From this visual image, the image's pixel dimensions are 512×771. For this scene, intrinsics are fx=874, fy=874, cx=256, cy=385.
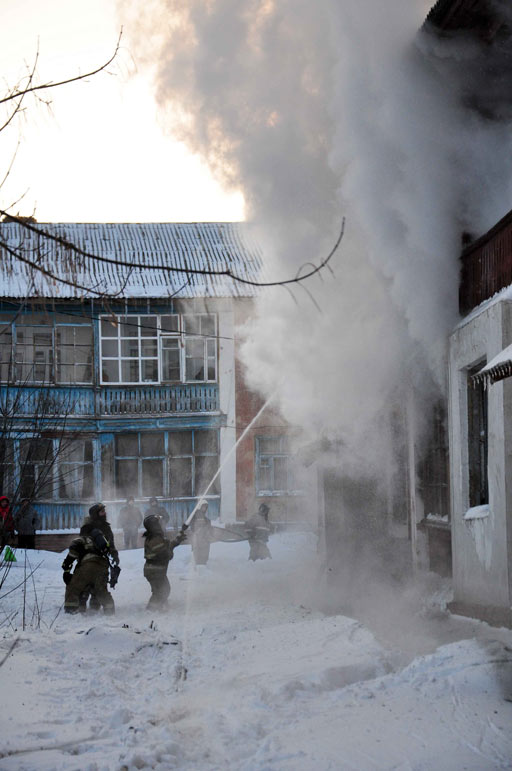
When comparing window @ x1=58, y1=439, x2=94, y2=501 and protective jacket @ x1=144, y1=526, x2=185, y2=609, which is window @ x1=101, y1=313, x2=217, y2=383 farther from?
protective jacket @ x1=144, y1=526, x2=185, y2=609

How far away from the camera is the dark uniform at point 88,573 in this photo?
1205 centimetres

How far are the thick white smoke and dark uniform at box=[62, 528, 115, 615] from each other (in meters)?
4.01

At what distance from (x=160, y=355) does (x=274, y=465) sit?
4.68 metres

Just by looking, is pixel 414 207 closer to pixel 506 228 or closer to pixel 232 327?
pixel 506 228

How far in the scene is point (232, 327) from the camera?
84.3ft

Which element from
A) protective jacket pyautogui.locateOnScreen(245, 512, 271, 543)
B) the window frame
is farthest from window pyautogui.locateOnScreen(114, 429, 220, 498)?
protective jacket pyautogui.locateOnScreen(245, 512, 271, 543)

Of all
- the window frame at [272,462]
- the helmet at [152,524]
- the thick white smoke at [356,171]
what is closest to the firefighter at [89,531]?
the helmet at [152,524]

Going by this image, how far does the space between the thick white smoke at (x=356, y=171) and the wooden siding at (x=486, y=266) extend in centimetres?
39

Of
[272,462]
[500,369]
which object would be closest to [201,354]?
[272,462]

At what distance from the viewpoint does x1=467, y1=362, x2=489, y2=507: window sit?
32.9 feet

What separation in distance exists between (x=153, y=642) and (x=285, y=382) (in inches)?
282

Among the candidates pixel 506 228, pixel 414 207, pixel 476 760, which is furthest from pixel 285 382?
pixel 476 760

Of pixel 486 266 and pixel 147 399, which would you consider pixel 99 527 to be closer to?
pixel 486 266

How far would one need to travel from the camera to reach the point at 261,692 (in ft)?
22.9
